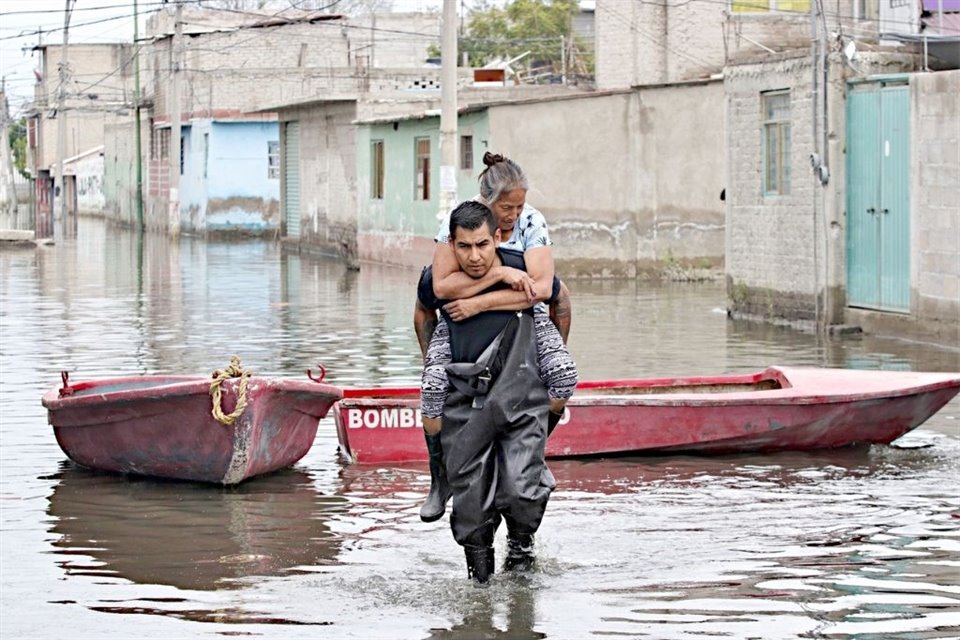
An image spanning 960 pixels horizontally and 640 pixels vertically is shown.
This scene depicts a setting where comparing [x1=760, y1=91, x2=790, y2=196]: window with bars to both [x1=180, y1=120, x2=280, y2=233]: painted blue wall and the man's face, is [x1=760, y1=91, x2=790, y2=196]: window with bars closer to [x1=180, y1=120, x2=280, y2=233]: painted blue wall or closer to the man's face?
the man's face

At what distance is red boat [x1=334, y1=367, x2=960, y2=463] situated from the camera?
11406 millimetres

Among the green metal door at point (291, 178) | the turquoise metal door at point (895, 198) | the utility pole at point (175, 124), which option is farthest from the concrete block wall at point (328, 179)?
the turquoise metal door at point (895, 198)

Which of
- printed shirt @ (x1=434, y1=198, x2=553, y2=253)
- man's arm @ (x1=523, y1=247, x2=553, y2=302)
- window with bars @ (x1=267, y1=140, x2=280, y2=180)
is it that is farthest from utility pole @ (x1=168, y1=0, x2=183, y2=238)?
man's arm @ (x1=523, y1=247, x2=553, y2=302)

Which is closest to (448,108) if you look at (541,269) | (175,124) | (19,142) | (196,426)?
(196,426)

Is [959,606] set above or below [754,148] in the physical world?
below

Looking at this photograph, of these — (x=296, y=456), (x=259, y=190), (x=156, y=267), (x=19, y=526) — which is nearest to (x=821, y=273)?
(x=296, y=456)

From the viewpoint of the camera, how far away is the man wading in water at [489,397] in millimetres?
7562

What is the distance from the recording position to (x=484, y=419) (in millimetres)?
7578

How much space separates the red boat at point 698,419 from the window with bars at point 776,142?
30.8 ft

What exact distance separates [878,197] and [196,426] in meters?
10.7

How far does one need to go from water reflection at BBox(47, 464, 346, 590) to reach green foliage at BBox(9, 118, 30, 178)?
115956mm

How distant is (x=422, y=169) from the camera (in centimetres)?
3497

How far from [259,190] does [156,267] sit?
1860 cm

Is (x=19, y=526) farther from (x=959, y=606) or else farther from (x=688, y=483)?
(x=959, y=606)
